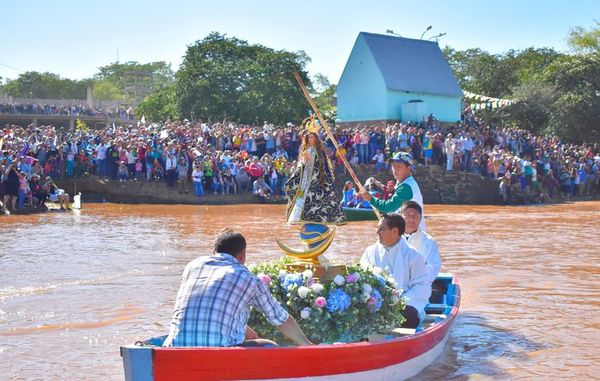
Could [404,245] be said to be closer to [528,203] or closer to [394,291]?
[394,291]

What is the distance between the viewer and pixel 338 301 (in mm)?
6398

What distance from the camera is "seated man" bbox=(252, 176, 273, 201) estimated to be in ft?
87.6

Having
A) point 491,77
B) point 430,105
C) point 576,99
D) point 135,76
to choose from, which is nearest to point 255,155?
point 430,105

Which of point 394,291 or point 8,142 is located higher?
point 8,142

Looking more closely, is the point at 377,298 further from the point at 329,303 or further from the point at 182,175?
the point at 182,175

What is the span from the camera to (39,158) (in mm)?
24656

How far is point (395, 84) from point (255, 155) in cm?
1170

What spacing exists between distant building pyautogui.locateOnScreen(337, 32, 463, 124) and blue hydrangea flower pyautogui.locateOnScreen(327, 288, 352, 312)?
31.3m

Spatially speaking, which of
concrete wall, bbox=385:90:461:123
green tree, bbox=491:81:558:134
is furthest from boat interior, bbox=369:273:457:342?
A: green tree, bbox=491:81:558:134

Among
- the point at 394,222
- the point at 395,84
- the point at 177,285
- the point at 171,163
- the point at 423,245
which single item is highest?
the point at 395,84

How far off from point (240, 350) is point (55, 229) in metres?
14.5

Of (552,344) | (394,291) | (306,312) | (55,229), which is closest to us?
(306,312)

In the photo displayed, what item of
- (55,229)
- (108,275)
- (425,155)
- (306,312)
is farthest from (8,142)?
(306,312)

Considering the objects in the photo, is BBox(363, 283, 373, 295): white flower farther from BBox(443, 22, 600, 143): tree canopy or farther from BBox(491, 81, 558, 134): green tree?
BBox(491, 81, 558, 134): green tree
